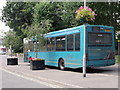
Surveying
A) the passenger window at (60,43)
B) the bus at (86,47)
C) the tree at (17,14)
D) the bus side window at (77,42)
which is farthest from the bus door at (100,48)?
the tree at (17,14)

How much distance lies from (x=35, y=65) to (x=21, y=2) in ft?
80.2

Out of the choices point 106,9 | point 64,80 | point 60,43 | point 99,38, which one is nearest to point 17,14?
point 106,9

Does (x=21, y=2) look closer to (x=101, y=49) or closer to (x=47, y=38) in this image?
(x=47, y=38)

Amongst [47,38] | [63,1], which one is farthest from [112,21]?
[47,38]

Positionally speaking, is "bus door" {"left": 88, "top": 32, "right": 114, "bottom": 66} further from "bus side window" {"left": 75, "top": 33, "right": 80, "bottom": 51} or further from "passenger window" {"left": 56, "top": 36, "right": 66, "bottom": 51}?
"passenger window" {"left": 56, "top": 36, "right": 66, "bottom": 51}

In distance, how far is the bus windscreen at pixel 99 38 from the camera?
13.8m

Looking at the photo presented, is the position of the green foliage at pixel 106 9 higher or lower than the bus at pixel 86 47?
higher

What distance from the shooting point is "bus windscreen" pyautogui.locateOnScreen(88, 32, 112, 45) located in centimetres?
1377

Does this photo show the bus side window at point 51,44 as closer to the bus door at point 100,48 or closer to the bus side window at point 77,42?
the bus side window at point 77,42

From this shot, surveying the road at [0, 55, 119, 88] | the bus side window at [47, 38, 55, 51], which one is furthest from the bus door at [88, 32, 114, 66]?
the bus side window at [47, 38, 55, 51]

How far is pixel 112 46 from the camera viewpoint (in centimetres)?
1459

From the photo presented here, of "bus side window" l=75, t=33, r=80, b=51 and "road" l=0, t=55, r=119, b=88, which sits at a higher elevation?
"bus side window" l=75, t=33, r=80, b=51

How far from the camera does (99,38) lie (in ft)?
46.1

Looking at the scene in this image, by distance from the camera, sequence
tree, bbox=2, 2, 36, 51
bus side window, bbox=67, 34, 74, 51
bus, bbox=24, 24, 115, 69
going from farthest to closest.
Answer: tree, bbox=2, 2, 36, 51 → bus side window, bbox=67, 34, 74, 51 → bus, bbox=24, 24, 115, 69
